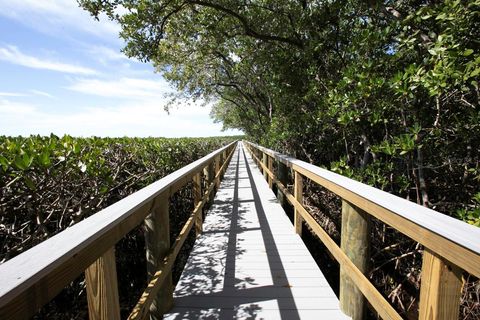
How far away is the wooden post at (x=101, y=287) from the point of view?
1143mm

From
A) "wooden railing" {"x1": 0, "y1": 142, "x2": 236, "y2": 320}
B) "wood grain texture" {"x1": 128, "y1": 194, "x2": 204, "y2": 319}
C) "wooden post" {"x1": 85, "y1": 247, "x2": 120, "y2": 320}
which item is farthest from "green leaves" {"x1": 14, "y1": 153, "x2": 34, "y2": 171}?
"wooden post" {"x1": 85, "y1": 247, "x2": 120, "y2": 320}

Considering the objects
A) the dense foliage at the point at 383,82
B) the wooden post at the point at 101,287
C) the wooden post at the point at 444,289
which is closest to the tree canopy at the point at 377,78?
the dense foliage at the point at 383,82

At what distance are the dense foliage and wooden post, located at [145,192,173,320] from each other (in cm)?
274

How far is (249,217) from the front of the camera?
4.80 meters

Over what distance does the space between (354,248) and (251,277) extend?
1.27 meters

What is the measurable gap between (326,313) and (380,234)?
11.1 feet

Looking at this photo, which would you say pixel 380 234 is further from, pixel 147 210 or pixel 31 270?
pixel 31 270

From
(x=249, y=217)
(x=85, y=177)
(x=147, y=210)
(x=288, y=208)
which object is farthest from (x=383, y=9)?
(x=288, y=208)

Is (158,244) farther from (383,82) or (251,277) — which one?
(383,82)

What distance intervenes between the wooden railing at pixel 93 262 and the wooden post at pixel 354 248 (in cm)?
144

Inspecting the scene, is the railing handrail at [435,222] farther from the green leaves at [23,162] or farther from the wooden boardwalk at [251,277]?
the green leaves at [23,162]

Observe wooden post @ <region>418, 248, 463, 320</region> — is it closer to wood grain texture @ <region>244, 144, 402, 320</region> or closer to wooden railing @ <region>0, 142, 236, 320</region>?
wood grain texture @ <region>244, 144, 402, 320</region>

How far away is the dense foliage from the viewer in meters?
2.74

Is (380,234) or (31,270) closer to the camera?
(31,270)
